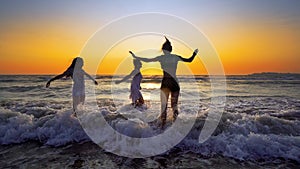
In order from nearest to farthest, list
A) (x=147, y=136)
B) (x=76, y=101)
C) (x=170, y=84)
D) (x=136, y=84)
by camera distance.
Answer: (x=147, y=136)
(x=170, y=84)
(x=76, y=101)
(x=136, y=84)

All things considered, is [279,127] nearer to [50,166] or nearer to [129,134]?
[129,134]

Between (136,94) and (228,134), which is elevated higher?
(136,94)

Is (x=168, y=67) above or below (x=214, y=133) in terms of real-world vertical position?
above

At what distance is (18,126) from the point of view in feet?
23.2

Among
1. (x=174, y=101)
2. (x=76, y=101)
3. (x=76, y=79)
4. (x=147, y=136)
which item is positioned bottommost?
(x=147, y=136)

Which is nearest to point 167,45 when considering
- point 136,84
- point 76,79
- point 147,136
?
point 147,136

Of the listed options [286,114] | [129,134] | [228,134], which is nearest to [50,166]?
[129,134]

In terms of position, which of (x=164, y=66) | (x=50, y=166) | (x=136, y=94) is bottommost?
(x=50, y=166)


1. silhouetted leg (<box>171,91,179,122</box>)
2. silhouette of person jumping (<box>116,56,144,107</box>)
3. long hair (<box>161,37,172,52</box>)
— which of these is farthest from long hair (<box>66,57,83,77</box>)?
silhouetted leg (<box>171,91,179,122</box>)

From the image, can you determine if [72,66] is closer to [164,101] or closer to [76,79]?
[76,79]

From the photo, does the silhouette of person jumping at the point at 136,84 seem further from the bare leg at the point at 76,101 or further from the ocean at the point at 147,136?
the bare leg at the point at 76,101

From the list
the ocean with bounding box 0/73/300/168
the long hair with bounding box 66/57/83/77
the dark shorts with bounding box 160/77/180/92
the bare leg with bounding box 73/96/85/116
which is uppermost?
the long hair with bounding box 66/57/83/77

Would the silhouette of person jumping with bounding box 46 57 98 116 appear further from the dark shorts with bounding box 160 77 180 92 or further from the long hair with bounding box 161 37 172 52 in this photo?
the long hair with bounding box 161 37 172 52

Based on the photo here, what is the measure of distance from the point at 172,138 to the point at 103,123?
7.14ft
